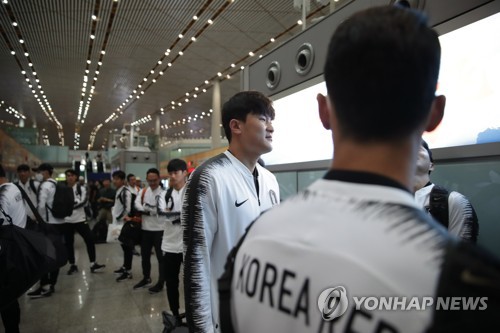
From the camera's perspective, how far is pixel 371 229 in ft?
1.63

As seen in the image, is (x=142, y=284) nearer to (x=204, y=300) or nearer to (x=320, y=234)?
(x=204, y=300)

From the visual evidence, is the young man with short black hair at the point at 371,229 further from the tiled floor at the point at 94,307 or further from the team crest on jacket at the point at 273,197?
the tiled floor at the point at 94,307

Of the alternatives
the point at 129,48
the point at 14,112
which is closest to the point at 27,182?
the point at 129,48

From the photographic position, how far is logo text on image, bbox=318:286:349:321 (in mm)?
506

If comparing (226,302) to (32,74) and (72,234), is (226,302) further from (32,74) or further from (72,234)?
(32,74)

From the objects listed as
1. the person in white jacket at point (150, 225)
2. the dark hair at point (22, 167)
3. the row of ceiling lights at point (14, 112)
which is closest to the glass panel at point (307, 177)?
the person in white jacket at point (150, 225)

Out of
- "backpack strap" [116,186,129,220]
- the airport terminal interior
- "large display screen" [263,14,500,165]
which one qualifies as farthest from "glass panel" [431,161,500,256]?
"backpack strap" [116,186,129,220]

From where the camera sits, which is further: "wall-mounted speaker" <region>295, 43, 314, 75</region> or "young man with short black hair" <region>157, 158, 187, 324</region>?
"young man with short black hair" <region>157, 158, 187, 324</region>

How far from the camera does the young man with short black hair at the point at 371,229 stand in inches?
17.7

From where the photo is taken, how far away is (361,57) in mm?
557

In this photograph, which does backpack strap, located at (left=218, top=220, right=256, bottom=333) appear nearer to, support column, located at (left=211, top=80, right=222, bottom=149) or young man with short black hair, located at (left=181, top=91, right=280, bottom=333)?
young man with short black hair, located at (left=181, top=91, right=280, bottom=333)

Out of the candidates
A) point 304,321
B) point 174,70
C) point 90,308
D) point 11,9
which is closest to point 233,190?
point 304,321

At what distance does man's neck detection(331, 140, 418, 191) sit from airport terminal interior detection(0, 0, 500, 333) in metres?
1.57

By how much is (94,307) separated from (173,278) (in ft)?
4.27
